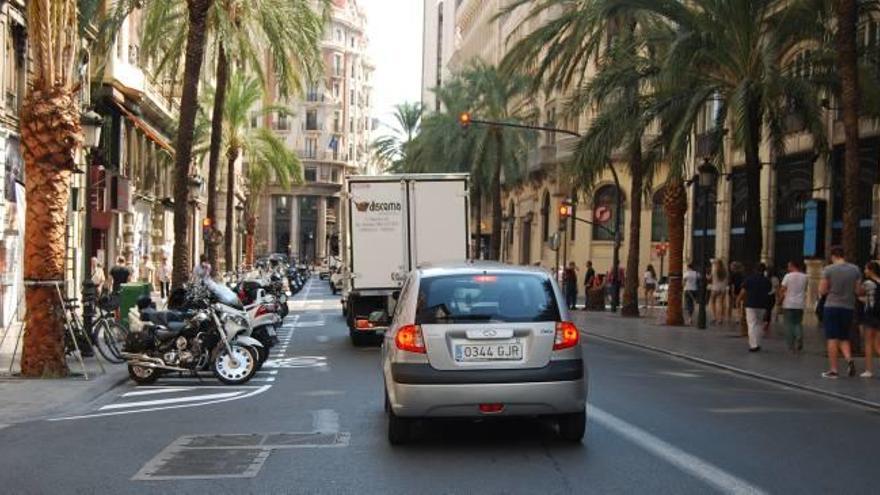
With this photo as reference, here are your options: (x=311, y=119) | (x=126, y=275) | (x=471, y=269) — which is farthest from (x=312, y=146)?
(x=471, y=269)

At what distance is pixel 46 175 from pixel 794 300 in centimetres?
1300

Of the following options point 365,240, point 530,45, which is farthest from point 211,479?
point 530,45

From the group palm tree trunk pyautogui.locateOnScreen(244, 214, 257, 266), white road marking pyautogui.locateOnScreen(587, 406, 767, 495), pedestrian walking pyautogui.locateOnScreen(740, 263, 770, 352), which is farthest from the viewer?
palm tree trunk pyautogui.locateOnScreen(244, 214, 257, 266)

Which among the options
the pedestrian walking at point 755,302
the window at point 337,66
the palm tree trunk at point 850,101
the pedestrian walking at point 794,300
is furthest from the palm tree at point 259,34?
the window at point 337,66

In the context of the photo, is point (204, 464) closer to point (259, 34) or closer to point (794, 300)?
point (794, 300)

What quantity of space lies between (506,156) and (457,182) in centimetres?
2962

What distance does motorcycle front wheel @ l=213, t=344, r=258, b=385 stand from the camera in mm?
14070

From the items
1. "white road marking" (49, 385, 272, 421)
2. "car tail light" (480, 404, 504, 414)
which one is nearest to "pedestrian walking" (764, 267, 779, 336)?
"white road marking" (49, 385, 272, 421)

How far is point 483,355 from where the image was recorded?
859 centimetres

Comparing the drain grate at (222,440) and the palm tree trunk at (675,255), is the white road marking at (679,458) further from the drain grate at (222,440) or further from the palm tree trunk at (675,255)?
the palm tree trunk at (675,255)

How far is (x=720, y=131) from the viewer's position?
2359 centimetres

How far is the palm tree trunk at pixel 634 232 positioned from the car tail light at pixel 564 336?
20.4 m

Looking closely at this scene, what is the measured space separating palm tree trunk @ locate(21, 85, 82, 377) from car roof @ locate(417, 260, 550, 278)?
23.9 ft

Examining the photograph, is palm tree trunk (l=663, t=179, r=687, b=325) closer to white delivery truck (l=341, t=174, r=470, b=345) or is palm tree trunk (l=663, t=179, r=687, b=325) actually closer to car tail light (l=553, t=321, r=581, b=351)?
white delivery truck (l=341, t=174, r=470, b=345)
